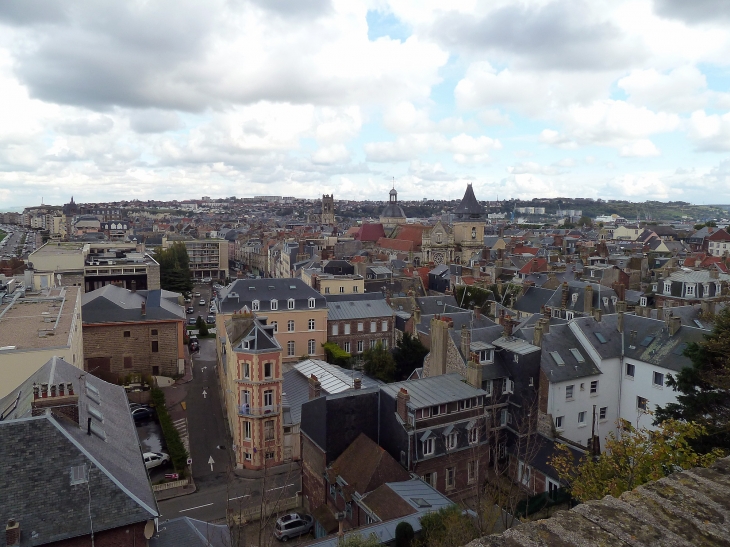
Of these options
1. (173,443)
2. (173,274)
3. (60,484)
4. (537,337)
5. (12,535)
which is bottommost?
(173,443)

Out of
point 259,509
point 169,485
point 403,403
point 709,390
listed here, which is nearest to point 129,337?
point 169,485

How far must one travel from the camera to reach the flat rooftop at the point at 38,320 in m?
27.1

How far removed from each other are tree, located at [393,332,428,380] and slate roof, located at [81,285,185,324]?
20.0m

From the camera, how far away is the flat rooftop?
27109 millimetres

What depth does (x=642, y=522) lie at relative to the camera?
17.2ft

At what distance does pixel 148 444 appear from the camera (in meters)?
32.8

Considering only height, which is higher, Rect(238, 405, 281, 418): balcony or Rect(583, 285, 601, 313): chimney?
Rect(583, 285, 601, 313): chimney

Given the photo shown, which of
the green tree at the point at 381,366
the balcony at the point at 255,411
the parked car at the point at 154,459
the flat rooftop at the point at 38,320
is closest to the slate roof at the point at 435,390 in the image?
the balcony at the point at 255,411

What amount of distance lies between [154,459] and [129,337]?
17704 mm

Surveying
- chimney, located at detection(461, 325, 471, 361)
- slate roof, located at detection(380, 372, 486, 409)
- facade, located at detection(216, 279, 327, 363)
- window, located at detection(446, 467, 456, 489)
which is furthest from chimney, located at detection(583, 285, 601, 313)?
window, located at detection(446, 467, 456, 489)

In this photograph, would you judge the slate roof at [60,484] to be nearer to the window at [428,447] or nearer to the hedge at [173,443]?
the window at [428,447]

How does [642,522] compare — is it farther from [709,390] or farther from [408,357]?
[408,357]

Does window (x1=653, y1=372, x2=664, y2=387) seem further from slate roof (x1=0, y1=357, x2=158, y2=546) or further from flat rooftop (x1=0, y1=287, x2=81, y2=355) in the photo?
flat rooftop (x1=0, y1=287, x2=81, y2=355)

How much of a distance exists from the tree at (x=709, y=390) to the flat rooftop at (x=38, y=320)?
28630 millimetres
